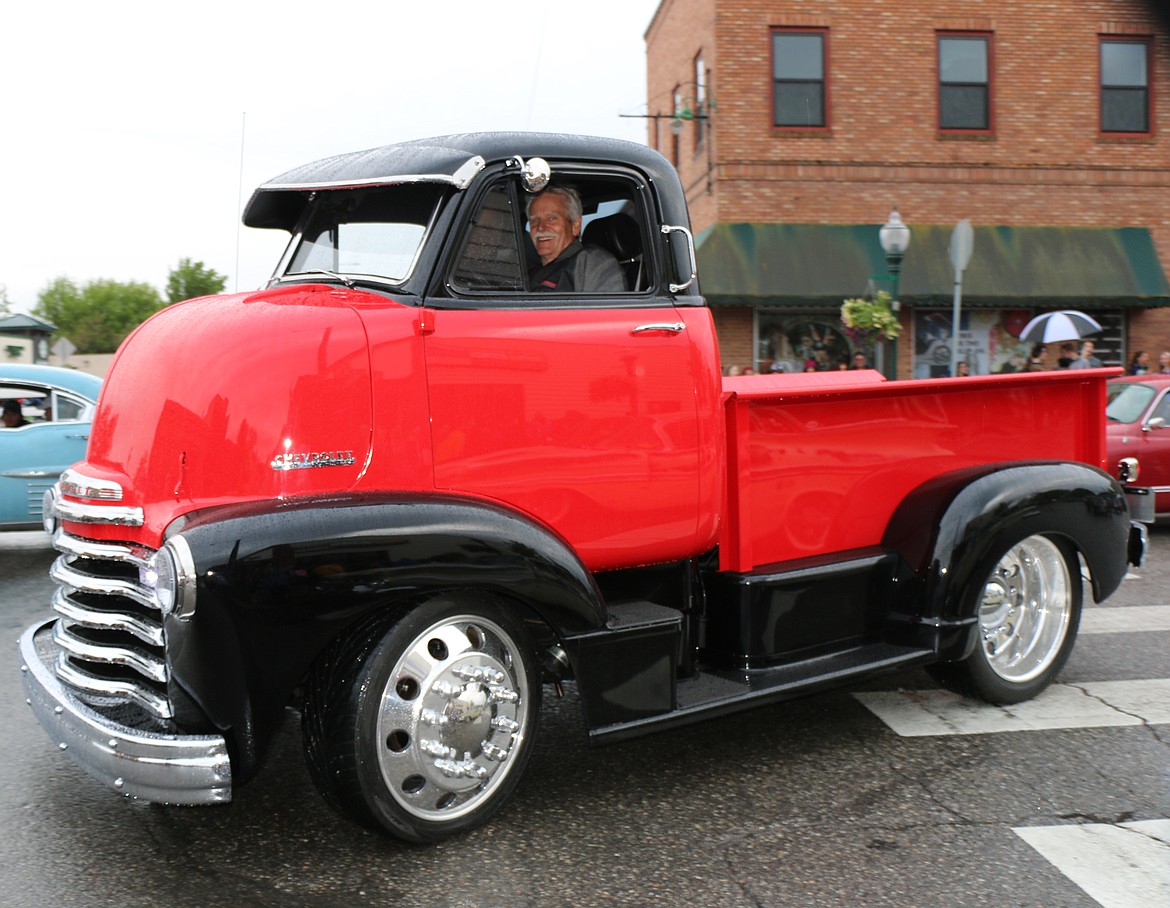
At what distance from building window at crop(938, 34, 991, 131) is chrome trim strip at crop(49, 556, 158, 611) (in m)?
20.5

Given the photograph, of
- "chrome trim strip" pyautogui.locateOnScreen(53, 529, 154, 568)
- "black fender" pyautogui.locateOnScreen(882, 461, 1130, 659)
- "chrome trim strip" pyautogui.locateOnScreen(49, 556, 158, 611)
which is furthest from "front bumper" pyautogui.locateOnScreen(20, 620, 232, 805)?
"black fender" pyautogui.locateOnScreen(882, 461, 1130, 659)

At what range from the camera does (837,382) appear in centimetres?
622

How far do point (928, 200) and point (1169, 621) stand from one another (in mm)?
15709

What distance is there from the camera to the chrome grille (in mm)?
3510

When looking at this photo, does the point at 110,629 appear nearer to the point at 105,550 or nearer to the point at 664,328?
the point at 105,550

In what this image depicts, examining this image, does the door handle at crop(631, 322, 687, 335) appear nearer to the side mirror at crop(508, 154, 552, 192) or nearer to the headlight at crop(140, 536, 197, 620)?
the side mirror at crop(508, 154, 552, 192)

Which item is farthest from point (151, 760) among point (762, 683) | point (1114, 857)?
point (1114, 857)

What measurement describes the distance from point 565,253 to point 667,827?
2.03 meters

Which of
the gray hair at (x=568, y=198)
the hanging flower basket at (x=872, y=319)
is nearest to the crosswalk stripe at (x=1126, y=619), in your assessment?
the gray hair at (x=568, y=198)

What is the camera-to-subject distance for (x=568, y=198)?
4.40 metres

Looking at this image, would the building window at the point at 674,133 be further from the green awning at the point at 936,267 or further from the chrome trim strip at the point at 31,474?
the chrome trim strip at the point at 31,474

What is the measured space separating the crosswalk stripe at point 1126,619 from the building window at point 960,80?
16046 mm

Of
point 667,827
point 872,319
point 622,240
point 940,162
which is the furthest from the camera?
point 940,162

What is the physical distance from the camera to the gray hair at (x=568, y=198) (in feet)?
14.0
